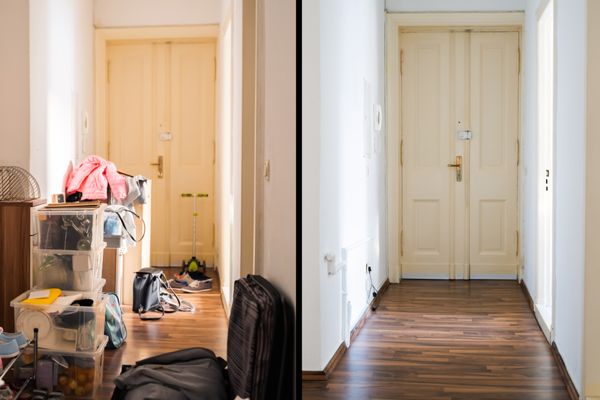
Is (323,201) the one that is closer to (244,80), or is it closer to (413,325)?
(413,325)

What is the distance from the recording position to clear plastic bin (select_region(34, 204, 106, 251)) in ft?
12.5

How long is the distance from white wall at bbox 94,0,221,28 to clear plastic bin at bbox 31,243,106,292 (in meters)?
2.60

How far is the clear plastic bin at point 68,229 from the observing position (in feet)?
12.5

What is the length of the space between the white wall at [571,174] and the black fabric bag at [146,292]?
11.7 feet

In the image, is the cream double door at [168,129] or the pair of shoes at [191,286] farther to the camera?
the cream double door at [168,129]

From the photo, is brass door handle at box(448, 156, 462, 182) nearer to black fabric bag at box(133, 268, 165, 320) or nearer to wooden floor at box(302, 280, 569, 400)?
wooden floor at box(302, 280, 569, 400)

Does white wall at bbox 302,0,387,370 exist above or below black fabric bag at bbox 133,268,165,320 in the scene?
above

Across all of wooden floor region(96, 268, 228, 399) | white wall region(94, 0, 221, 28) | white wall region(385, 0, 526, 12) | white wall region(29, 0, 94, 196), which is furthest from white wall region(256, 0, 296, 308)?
white wall region(94, 0, 221, 28)

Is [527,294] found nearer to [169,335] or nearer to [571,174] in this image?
[571,174]

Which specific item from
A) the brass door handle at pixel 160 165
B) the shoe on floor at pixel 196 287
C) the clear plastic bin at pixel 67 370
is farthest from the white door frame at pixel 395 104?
the brass door handle at pixel 160 165

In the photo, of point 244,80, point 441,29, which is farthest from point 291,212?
point 244,80

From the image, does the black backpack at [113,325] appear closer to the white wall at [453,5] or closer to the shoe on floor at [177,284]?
the shoe on floor at [177,284]

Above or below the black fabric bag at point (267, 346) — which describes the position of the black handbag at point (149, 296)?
below

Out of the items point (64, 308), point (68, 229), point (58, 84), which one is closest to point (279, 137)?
point (64, 308)
